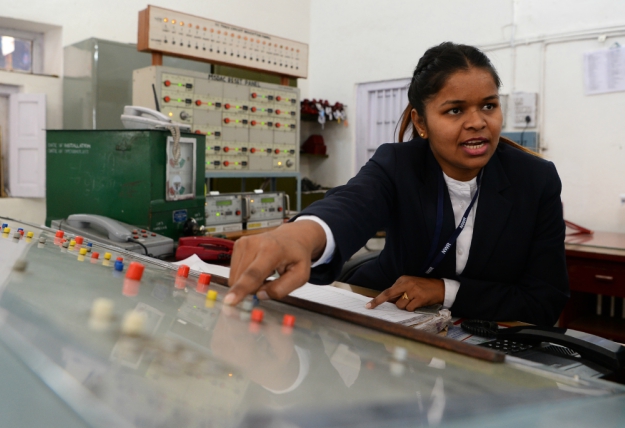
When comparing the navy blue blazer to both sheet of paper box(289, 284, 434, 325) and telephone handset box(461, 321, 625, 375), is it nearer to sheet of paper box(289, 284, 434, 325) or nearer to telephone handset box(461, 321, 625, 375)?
sheet of paper box(289, 284, 434, 325)

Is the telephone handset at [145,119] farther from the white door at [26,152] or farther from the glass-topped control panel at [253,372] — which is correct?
the white door at [26,152]

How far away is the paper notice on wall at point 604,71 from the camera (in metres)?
3.94

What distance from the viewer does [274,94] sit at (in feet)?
13.1

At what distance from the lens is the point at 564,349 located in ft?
2.67

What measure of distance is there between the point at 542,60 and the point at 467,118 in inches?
145

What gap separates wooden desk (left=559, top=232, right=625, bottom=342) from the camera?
2689 millimetres

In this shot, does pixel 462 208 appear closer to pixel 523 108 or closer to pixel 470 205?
pixel 470 205

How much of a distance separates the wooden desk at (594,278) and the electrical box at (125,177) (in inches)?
78.1

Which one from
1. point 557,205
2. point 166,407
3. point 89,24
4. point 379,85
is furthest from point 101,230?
point 379,85

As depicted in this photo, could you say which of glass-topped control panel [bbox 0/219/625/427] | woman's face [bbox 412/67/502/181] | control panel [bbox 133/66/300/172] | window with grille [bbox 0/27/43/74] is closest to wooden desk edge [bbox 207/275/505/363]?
glass-topped control panel [bbox 0/219/625/427]

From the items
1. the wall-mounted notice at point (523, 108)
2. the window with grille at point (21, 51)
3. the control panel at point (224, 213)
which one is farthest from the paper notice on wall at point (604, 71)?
the window with grille at point (21, 51)

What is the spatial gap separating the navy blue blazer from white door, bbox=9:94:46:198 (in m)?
3.83

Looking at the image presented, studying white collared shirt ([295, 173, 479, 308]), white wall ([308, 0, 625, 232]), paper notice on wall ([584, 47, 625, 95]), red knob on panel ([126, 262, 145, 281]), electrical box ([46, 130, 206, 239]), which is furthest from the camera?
white wall ([308, 0, 625, 232])

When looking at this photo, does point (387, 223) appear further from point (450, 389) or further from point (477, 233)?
point (450, 389)
